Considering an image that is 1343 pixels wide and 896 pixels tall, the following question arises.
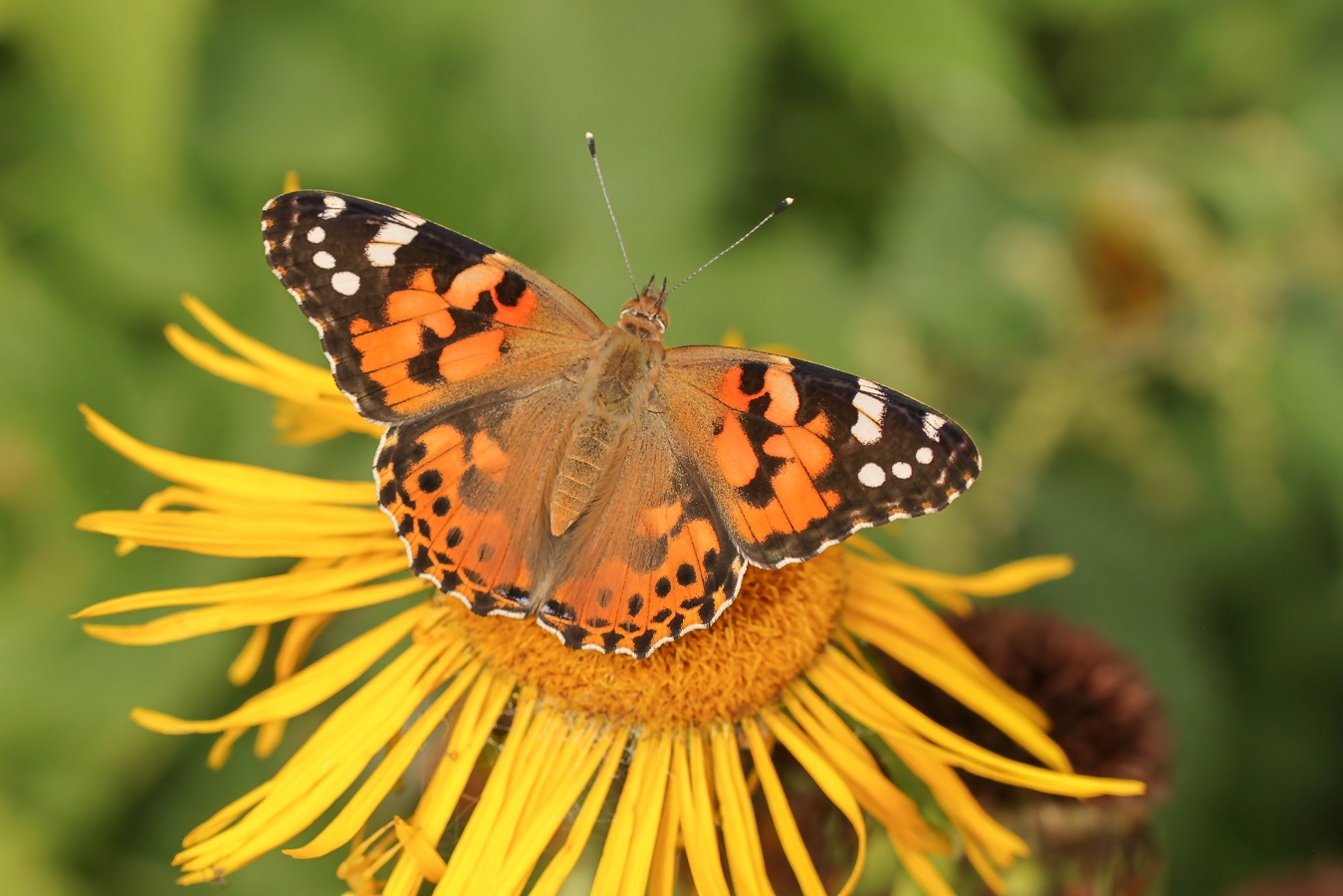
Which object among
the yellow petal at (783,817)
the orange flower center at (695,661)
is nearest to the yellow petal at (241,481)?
the orange flower center at (695,661)

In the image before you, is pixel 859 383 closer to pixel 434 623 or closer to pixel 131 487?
pixel 434 623

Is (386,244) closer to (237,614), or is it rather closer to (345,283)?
(345,283)

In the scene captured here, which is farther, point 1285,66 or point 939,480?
point 1285,66

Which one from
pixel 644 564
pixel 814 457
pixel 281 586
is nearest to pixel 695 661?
pixel 644 564

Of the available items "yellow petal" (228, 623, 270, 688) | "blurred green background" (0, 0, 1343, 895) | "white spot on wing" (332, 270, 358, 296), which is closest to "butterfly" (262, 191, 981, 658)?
"white spot on wing" (332, 270, 358, 296)

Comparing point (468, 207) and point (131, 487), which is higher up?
point (468, 207)

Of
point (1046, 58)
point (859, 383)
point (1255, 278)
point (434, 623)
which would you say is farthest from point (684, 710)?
point (1046, 58)

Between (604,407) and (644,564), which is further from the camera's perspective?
(604,407)
